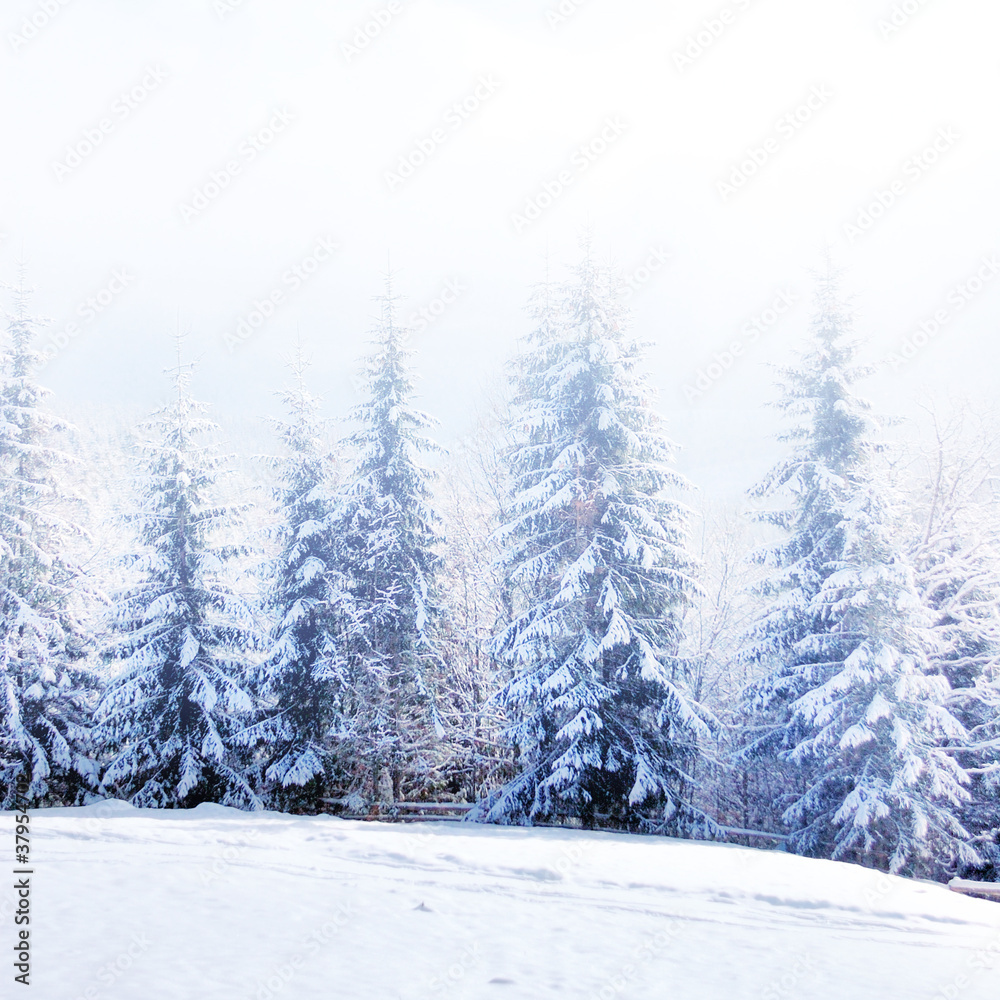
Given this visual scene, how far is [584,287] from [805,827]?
1256 cm

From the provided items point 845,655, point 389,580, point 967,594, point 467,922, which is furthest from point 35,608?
point 967,594

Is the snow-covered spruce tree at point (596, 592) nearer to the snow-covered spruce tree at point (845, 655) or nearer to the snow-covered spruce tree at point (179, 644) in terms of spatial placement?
the snow-covered spruce tree at point (845, 655)

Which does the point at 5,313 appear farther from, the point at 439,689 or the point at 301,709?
the point at 439,689

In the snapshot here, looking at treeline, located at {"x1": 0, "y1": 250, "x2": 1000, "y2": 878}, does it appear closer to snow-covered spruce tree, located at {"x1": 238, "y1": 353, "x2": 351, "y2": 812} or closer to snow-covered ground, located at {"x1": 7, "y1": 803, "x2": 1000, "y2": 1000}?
snow-covered spruce tree, located at {"x1": 238, "y1": 353, "x2": 351, "y2": 812}

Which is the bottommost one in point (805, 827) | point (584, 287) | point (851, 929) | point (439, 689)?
point (805, 827)

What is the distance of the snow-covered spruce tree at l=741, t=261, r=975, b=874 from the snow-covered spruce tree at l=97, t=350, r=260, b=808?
12.3m

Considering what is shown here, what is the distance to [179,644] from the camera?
17.9 m

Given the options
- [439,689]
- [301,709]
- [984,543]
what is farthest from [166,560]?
[984,543]

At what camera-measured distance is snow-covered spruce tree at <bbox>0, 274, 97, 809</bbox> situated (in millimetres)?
16953

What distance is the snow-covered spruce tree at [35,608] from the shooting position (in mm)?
16953

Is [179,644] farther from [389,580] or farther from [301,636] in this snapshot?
[389,580]

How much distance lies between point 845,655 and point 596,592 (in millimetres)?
5418

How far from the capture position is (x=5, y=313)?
1892 cm

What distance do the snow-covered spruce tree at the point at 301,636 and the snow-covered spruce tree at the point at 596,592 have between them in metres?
4.41
